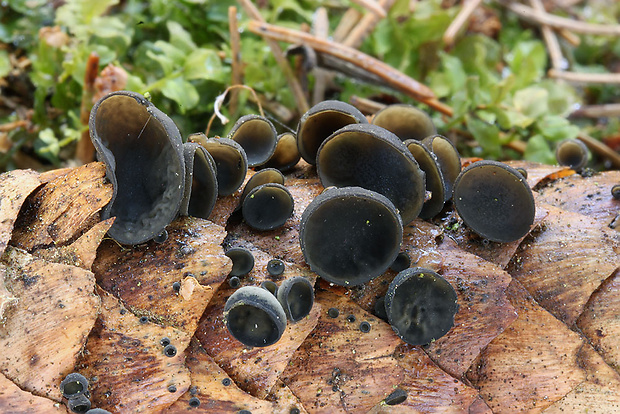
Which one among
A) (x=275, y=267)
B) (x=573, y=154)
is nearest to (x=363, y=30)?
(x=573, y=154)

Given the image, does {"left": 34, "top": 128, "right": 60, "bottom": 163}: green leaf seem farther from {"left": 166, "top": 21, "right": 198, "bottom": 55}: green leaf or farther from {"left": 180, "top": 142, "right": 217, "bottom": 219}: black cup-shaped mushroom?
{"left": 180, "top": 142, "right": 217, "bottom": 219}: black cup-shaped mushroom

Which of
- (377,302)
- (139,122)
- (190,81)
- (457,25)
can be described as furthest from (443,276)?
(457,25)

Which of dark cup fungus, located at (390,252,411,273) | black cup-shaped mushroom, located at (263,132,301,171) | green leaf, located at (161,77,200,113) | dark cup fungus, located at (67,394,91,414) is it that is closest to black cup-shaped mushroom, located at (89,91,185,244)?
dark cup fungus, located at (67,394,91,414)

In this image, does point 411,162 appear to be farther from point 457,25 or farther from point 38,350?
point 457,25

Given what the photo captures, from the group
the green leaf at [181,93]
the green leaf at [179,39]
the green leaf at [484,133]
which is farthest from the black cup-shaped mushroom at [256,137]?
the green leaf at [484,133]

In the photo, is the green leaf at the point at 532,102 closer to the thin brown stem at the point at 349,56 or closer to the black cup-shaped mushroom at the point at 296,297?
the thin brown stem at the point at 349,56

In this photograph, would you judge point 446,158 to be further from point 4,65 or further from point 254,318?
point 4,65
